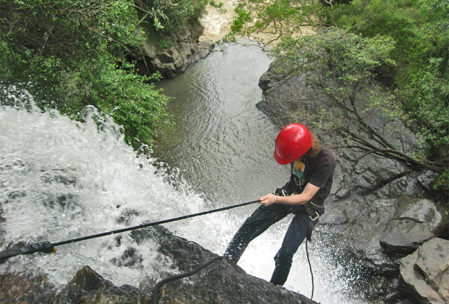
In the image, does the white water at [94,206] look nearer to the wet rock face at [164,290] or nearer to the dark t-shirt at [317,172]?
the wet rock face at [164,290]

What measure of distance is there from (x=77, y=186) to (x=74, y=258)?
154cm

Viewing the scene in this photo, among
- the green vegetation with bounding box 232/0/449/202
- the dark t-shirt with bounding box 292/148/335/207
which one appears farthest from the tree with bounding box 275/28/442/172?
the dark t-shirt with bounding box 292/148/335/207

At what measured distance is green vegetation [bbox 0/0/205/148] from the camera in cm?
476

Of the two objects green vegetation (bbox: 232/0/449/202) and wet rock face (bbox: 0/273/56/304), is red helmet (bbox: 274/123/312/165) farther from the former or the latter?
green vegetation (bbox: 232/0/449/202)

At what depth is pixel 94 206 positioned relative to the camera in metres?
4.20

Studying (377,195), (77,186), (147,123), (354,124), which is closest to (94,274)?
(77,186)

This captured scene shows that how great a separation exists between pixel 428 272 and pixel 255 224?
8.16 feet

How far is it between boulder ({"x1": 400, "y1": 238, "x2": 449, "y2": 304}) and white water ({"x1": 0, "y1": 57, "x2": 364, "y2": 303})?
840 mm

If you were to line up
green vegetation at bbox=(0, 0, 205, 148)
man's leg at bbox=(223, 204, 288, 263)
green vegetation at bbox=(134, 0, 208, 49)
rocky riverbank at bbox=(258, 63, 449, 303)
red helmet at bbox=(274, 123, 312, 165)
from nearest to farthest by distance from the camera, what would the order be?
red helmet at bbox=(274, 123, 312, 165), man's leg at bbox=(223, 204, 288, 263), rocky riverbank at bbox=(258, 63, 449, 303), green vegetation at bbox=(0, 0, 205, 148), green vegetation at bbox=(134, 0, 208, 49)

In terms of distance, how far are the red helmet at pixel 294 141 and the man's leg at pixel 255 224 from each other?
0.82 meters

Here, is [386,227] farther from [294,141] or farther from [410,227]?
[294,141]

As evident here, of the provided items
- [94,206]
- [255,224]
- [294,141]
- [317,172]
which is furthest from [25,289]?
[317,172]

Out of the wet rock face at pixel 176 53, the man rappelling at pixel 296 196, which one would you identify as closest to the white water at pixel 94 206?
the man rappelling at pixel 296 196

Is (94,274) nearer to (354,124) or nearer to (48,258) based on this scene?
(48,258)
